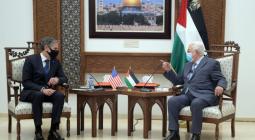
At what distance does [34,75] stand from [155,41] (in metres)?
2.02

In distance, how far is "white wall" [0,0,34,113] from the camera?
6.45 metres

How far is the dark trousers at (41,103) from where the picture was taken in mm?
5000

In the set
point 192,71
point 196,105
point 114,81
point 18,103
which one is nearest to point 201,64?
point 192,71

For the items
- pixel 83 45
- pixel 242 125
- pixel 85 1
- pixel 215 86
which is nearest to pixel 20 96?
pixel 83 45

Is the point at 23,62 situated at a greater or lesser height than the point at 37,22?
lesser

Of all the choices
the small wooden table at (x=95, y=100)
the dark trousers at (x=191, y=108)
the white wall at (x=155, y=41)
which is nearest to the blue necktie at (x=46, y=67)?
the small wooden table at (x=95, y=100)

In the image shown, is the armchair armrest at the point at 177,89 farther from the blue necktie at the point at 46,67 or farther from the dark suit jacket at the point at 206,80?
the blue necktie at the point at 46,67

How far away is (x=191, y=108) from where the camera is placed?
4.97 metres

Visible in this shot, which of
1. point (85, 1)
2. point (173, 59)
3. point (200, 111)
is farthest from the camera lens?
point (85, 1)

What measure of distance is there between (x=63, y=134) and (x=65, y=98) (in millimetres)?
489

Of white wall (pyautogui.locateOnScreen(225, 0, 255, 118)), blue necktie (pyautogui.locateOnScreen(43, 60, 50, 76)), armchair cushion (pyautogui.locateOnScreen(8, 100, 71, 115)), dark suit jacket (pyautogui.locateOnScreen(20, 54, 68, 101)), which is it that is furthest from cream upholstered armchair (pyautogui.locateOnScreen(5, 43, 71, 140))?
white wall (pyautogui.locateOnScreen(225, 0, 255, 118))

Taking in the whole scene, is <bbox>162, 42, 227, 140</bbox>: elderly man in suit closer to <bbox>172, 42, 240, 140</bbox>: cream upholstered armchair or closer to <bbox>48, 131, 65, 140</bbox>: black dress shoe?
<bbox>172, 42, 240, 140</bbox>: cream upholstered armchair

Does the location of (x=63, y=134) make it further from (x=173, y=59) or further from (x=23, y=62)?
(x=173, y=59)

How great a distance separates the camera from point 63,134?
217 inches
